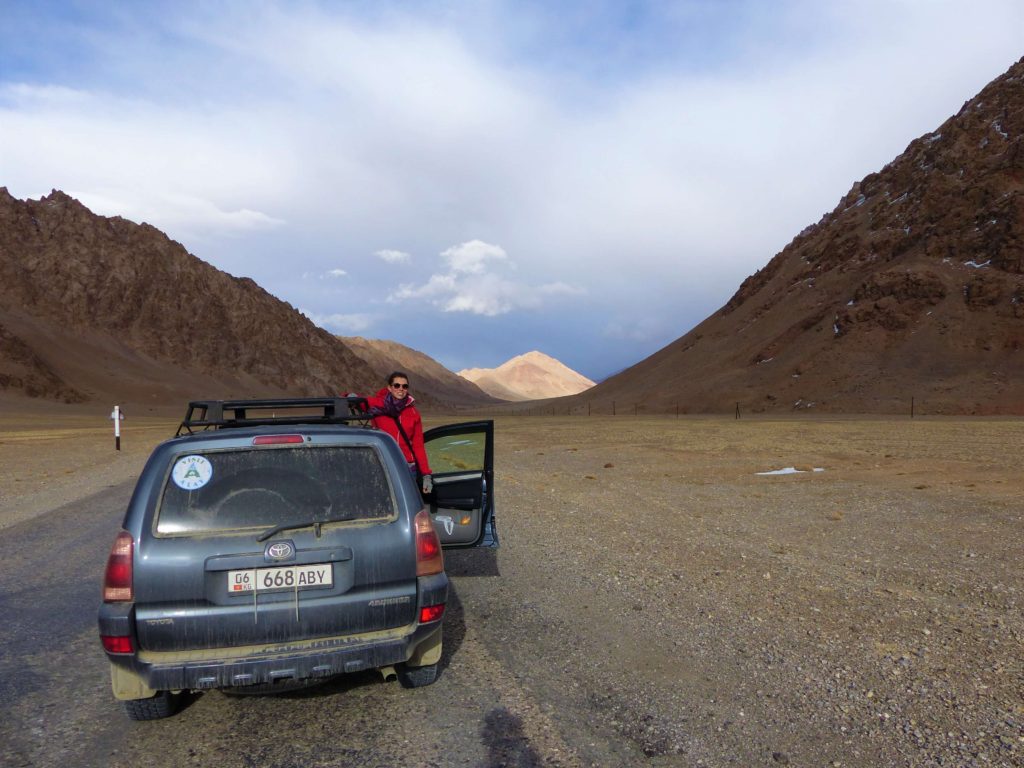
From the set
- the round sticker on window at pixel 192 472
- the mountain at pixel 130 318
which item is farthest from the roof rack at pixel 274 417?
the mountain at pixel 130 318

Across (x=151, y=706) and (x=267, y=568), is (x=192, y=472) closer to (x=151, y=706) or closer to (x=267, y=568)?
(x=267, y=568)

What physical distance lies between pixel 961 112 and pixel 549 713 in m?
105

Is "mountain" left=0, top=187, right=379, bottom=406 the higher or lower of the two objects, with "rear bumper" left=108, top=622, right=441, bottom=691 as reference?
higher

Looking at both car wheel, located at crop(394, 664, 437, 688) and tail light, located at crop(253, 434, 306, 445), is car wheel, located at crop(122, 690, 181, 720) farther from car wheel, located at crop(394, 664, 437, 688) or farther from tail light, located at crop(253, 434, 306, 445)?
tail light, located at crop(253, 434, 306, 445)

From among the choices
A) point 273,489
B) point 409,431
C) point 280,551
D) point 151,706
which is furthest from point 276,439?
point 409,431

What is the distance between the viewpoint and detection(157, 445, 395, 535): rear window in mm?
3770

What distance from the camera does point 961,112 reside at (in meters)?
87.2

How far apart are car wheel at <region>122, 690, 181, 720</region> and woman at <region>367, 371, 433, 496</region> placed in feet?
8.78

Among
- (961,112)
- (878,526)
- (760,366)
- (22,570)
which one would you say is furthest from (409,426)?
(961,112)

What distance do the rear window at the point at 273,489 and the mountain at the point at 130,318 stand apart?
9089cm

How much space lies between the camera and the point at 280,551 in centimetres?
374

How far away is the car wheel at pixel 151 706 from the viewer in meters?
3.94

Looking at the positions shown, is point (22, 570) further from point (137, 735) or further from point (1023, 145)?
point (1023, 145)

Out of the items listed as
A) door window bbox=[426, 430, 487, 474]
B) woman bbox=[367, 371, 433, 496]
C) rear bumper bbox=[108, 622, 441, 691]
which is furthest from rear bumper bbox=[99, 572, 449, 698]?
door window bbox=[426, 430, 487, 474]
